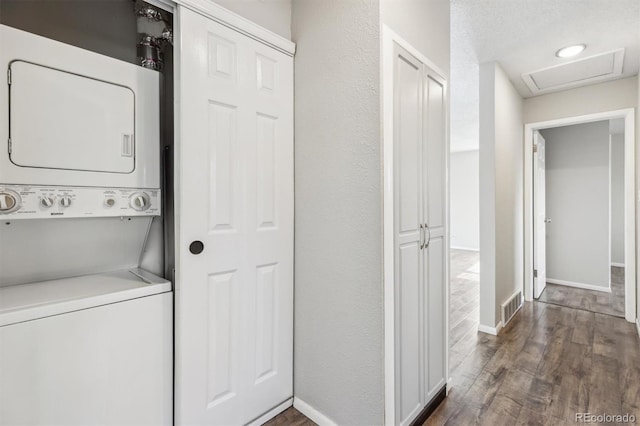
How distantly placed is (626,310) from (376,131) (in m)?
3.64

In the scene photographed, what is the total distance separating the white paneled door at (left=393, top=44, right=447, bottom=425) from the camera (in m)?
1.42

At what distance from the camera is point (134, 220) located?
146 cm

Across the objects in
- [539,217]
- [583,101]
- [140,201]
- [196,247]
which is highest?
[583,101]

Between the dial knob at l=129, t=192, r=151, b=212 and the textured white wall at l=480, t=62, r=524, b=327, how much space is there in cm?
274

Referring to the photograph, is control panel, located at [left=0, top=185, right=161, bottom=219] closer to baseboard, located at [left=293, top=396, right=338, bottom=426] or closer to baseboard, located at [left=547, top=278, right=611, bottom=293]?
baseboard, located at [left=293, top=396, right=338, bottom=426]

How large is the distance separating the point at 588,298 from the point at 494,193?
7.73ft

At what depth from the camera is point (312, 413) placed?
1.61m

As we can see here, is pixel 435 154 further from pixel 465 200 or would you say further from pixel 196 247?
pixel 465 200

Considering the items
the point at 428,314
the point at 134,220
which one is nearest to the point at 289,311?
the point at 428,314

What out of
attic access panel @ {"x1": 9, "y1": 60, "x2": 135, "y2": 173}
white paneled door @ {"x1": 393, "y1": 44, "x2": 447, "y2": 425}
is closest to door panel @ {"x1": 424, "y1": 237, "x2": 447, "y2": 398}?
white paneled door @ {"x1": 393, "y1": 44, "x2": 447, "y2": 425}

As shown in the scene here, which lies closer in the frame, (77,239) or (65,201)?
(65,201)

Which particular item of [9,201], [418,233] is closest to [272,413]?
[418,233]

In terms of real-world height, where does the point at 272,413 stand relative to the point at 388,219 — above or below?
below

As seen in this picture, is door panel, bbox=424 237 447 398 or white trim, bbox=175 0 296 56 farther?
door panel, bbox=424 237 447 398
